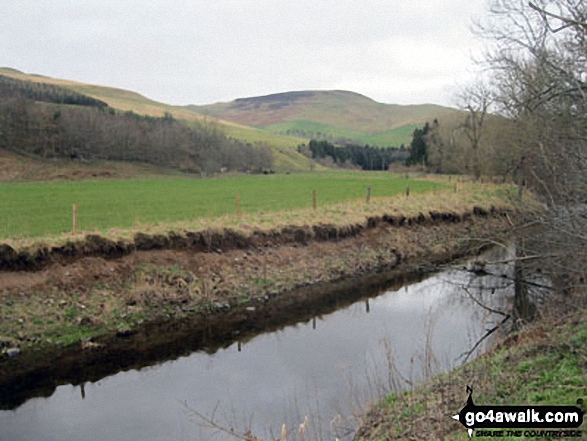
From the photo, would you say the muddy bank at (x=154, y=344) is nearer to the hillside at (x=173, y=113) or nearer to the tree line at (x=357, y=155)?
the hillside at (x=173, y=113)

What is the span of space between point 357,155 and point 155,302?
400 feet

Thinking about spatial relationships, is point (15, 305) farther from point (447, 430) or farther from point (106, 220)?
point (447, 430)

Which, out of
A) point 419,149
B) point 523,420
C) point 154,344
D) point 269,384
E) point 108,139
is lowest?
point 154,344

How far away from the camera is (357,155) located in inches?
5241

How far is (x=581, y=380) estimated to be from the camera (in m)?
6.12

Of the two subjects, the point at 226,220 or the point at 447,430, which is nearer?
the point at 447,430

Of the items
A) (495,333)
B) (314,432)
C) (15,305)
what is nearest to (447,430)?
(314,432)

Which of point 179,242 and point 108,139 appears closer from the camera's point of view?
point 179,242

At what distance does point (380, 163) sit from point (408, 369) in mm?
117576

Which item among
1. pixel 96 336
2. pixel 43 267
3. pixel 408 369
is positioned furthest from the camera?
pixel 43 267

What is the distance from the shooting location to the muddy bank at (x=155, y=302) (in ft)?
38.3

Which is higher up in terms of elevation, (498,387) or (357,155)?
(357,155)

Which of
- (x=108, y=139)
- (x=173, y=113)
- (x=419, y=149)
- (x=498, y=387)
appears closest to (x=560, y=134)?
(x=498, y=387)

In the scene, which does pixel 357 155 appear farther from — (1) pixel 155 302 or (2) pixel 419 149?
(1) pixel 155 302
